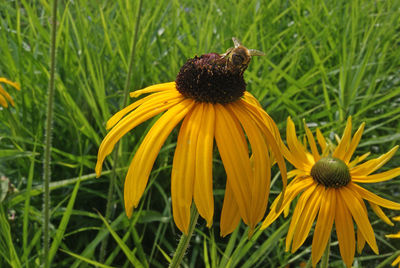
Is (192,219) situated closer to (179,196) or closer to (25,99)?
(179,196)

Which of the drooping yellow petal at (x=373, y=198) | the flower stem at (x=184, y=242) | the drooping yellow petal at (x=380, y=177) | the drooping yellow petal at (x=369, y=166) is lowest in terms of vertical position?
the drooping yellow petal at (x=373, y=198)

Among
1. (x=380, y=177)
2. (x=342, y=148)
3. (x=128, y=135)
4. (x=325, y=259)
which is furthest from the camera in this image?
(x=128, y=135)

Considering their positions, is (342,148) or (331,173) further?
(342,148)

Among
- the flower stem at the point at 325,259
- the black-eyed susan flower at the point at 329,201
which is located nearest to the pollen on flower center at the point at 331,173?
the black-eyed susan flower at the point at 329,201

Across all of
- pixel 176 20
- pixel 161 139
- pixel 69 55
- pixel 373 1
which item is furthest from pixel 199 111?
pixel 373 1

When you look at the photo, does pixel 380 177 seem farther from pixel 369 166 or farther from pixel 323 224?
pixel 323 224

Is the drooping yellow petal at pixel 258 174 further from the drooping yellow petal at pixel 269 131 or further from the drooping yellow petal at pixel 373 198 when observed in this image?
the drooping yellow petal at pixel 373 198

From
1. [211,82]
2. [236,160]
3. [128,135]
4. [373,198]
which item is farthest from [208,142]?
[128,135]

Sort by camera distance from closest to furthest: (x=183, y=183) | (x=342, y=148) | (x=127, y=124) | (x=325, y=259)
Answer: (x=183, y=183), (x=127, y=124), (x=325, y=259), (x=342, y=148)
